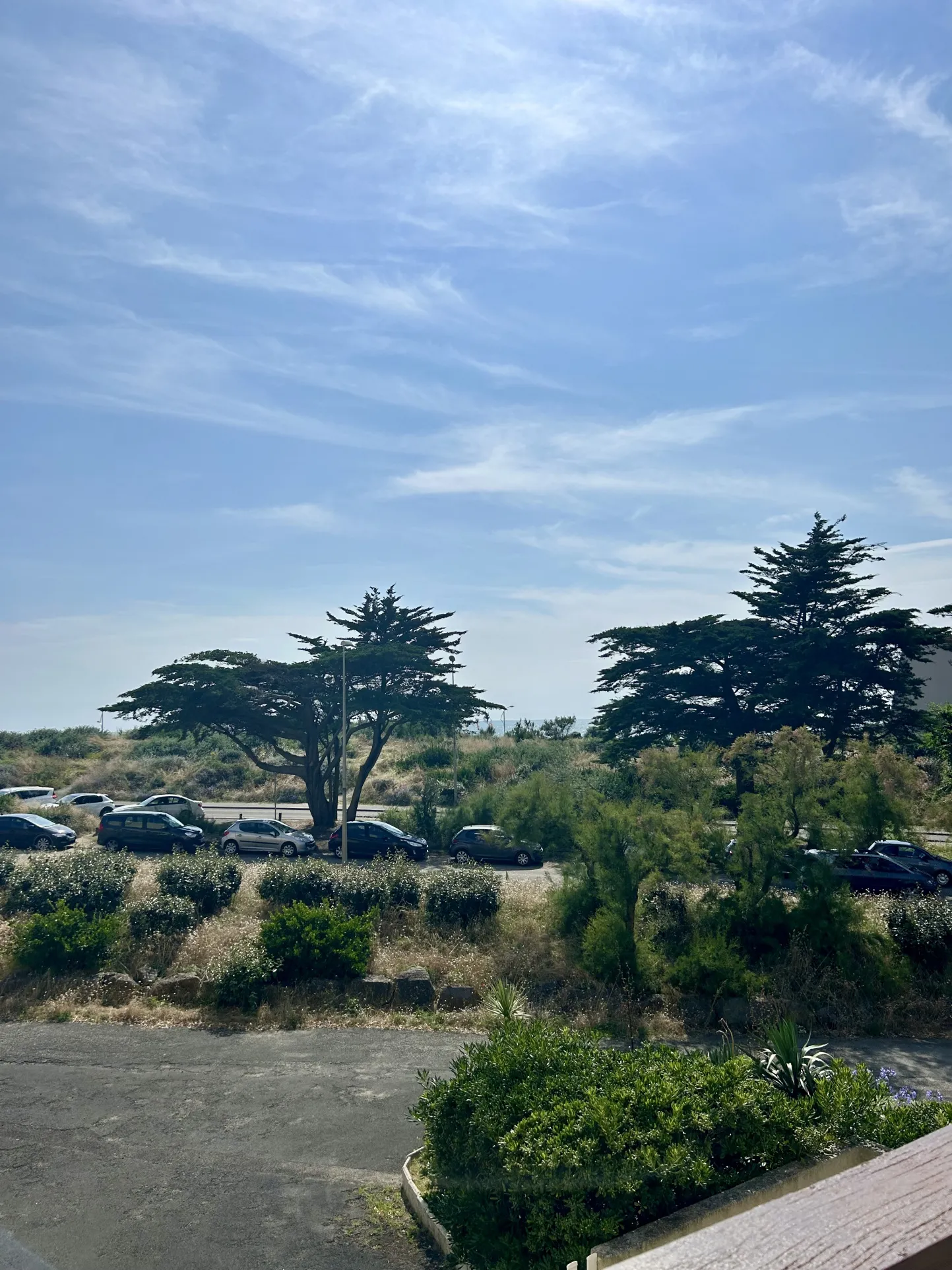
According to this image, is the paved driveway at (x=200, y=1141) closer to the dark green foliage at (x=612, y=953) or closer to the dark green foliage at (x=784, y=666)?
the dark green foliage at (x=612, y=953)

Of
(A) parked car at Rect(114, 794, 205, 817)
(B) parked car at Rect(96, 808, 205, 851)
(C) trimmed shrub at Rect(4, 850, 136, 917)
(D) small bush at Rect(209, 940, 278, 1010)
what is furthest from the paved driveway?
(A) parked car at Rect(114, 794, 205, 817)

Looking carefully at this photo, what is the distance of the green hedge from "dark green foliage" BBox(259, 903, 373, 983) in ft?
35.3

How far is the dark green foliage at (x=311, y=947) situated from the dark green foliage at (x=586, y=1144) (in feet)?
35.2

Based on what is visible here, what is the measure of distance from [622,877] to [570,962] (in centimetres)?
199

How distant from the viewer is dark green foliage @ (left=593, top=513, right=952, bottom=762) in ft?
130

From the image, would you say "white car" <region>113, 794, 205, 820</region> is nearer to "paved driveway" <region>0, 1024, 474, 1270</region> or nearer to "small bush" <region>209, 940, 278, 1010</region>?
"small bush" <region>209, 940, 278, 1010</region>

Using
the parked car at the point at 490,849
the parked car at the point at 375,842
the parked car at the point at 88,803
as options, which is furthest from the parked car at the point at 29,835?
the parked car at the point at 490,849

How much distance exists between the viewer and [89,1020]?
55.4 feet

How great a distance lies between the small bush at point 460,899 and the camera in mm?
21531

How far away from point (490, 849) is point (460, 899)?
12317 mm

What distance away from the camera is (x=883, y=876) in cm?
2645

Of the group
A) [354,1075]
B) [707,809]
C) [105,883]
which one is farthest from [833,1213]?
[105,883]

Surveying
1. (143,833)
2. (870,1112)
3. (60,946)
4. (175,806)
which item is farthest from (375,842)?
(870,1112)

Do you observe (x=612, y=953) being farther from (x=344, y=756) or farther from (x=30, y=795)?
(x=30, y=795)
